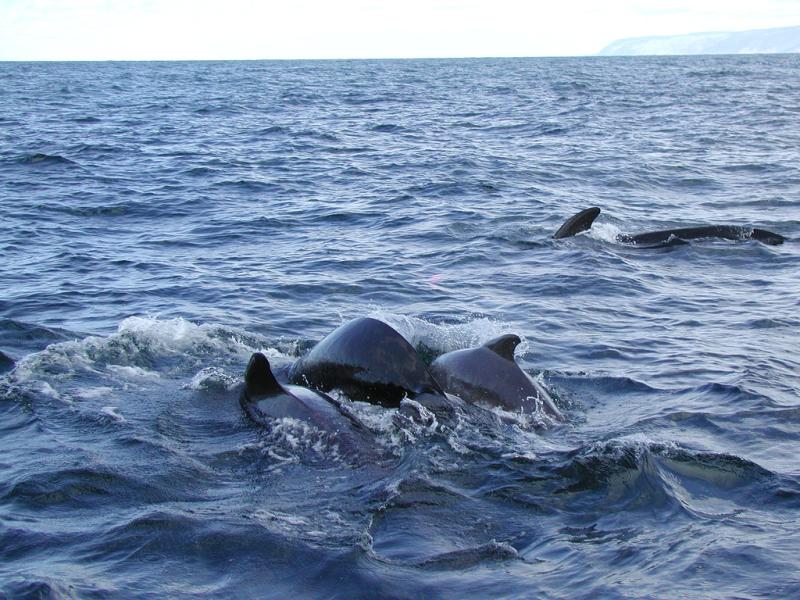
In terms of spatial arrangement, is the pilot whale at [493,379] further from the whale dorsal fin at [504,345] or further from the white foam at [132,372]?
the white foam at [132,372]

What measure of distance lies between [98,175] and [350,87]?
43.0 metres

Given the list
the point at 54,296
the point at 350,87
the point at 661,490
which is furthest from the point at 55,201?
the point at 350,87

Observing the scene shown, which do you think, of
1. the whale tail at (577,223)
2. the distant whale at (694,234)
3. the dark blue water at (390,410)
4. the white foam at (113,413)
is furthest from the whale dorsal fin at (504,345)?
the whale tail at (577,223)

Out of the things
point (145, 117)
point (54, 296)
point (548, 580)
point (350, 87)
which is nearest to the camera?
point (548, 580)

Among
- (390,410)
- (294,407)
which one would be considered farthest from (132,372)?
(390,410)

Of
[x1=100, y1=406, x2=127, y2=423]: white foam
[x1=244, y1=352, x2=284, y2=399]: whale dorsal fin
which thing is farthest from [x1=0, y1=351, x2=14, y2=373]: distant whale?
[x1=244, y1=352, x2=284, y2=399]: whale dorsal fin

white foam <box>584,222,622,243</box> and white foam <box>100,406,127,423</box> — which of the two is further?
white foam <box>584,222,622,243</box>

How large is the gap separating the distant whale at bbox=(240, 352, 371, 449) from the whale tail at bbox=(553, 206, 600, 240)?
397 inches

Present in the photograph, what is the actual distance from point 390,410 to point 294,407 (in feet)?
3.02

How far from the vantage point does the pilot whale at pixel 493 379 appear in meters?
8.63

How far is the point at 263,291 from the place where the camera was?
1377 cm

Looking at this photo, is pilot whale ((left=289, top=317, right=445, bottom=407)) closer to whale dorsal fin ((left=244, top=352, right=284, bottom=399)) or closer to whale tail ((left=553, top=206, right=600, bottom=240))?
whale dorsal fin ((left=244, top=352, right=284, bottom=399))

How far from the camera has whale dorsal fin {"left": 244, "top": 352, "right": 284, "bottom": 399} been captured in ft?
26.7

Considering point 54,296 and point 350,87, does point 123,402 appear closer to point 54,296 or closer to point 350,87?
point 54,296
